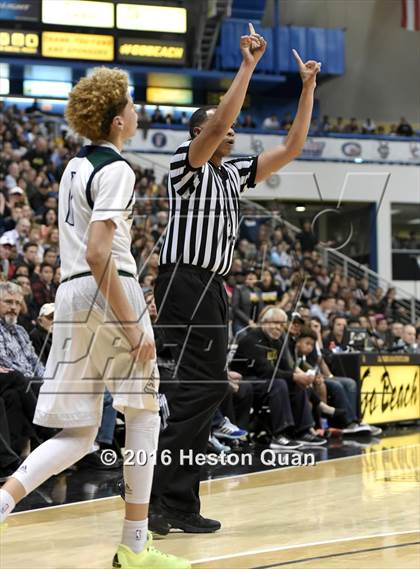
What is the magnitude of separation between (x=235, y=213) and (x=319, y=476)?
288 centimetres

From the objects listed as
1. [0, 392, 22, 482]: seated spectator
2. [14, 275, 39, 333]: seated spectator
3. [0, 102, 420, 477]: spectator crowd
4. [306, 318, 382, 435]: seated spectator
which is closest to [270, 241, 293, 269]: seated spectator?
[0, 102, 420, 477]: spectator crowd

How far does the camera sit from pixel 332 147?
24719mm

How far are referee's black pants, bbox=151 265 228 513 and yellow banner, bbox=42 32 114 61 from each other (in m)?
21.4

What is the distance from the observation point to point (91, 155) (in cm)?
364

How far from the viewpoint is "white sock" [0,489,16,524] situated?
3383mm

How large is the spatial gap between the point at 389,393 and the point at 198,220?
7672 millimetres

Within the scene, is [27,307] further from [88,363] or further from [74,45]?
[74,45]

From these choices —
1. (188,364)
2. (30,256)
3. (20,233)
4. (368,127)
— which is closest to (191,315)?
(188,364)

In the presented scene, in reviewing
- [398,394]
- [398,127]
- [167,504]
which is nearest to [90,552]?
[167,504]

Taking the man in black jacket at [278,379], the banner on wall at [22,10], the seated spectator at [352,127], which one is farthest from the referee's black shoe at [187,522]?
the seated spectator at [352,127]

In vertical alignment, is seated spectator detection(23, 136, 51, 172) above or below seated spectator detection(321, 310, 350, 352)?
above

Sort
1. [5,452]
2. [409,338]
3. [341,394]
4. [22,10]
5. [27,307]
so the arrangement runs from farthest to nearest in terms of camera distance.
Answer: [22,10]
[409,338]
[341,394]
[27,307]
[5,452]

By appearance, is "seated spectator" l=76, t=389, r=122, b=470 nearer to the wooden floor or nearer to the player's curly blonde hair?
the wooden floor

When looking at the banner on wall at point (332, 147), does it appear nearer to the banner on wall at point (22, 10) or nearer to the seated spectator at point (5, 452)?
the banner on wall at point (22, 10)
